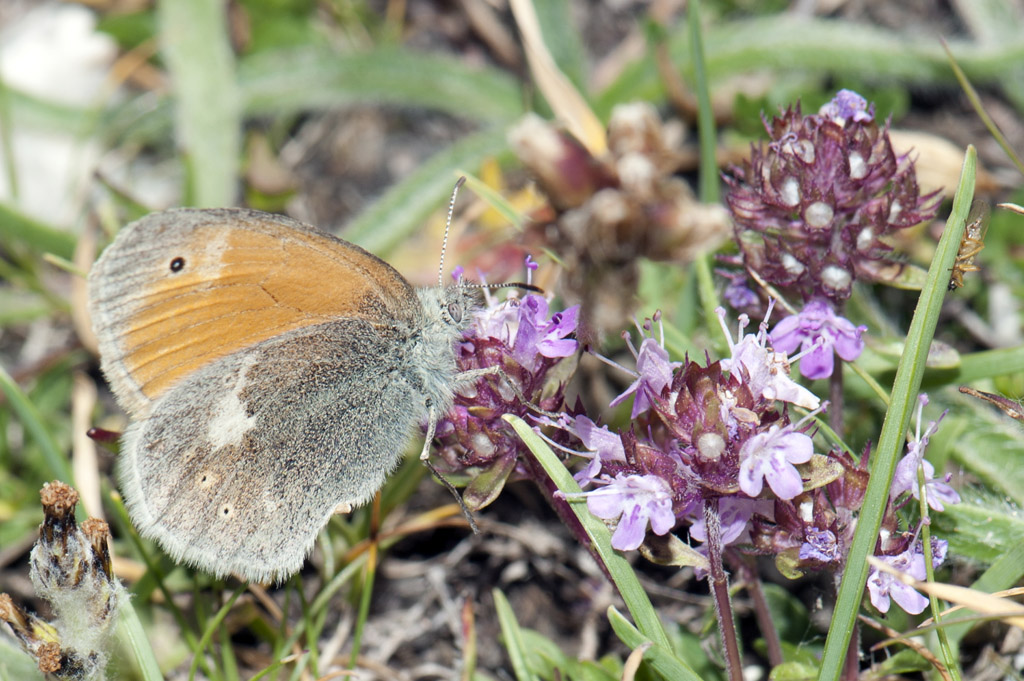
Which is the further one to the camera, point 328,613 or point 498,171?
point 498,171

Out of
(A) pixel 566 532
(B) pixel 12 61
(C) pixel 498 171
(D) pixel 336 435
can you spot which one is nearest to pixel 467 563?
(A) pixel 566 532

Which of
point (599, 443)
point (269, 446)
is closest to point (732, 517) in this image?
point (599, 443)

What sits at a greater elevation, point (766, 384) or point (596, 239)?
point (596, 239)

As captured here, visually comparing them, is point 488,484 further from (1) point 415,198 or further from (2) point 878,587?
(1) point 415,198

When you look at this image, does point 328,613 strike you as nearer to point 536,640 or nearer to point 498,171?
point 536,640

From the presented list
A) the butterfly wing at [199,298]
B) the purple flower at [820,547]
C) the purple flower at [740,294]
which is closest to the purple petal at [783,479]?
the purple flower at [820,547]

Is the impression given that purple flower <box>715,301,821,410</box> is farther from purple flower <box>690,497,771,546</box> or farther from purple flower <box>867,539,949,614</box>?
purple flower <box>867,539,949,614</box>
